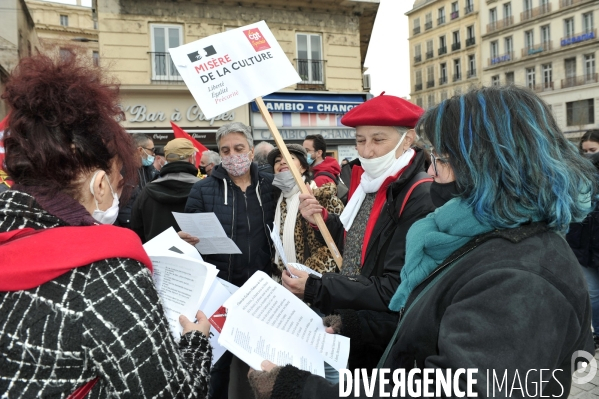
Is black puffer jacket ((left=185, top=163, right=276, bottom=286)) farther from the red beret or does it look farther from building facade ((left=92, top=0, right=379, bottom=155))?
building facade ((left=92, top=0, right=379, bottom=155))

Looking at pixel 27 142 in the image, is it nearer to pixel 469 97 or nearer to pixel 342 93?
pixel 469 97

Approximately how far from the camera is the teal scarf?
1370mm

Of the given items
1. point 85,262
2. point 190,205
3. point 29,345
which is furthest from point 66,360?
point 190,205

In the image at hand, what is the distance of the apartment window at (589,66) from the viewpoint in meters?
39.5

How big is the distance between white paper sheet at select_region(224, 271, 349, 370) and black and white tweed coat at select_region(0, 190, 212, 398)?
60 cm

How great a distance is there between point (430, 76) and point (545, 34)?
50.0 feet

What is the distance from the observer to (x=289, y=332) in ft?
6.08

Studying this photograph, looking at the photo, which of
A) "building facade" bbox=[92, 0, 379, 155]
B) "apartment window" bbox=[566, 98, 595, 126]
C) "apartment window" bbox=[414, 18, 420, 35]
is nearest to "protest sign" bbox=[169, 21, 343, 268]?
"building facade" bbox=[92, 0, 379, 155]

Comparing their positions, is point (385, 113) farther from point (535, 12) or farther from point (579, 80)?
point (535, 12)

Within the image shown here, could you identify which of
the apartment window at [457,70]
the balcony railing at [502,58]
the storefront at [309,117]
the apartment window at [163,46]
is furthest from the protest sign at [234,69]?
the apartment window at [457,70]

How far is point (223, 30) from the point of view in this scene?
1508 centimetres

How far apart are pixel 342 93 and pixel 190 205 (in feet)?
46.0

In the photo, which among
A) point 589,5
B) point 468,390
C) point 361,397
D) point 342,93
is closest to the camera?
point 468,390

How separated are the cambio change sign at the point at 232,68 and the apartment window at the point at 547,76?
46.4m
